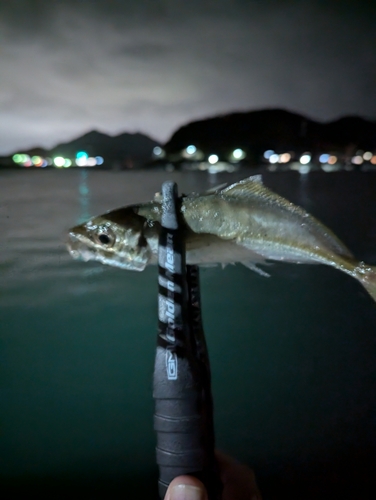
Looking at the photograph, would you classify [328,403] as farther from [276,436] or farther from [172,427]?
[172,427]

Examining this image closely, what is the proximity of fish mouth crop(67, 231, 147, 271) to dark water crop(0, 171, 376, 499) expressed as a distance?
8.74 ft

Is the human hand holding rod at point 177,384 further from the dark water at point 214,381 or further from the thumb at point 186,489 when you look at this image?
the dark water at point 214,381

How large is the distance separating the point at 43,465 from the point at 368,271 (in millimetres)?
3261

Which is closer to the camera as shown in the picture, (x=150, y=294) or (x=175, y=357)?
(x=175, y=357)

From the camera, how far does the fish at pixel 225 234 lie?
1175 mm

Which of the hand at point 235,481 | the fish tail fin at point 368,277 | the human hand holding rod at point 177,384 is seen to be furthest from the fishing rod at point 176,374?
the fish tail fin at point 368,277

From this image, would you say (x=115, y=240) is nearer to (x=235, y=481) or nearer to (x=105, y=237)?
(x=105, y=237)

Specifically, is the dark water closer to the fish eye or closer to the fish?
the fish

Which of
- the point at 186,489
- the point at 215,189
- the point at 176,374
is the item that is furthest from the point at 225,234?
the point at 186,489

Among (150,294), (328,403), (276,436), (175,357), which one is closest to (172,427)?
(175,357)

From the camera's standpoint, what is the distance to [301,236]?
1312 mm

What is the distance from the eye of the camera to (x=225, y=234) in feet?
4.07

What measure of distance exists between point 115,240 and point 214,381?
10.3ft

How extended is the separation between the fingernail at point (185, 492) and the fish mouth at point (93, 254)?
0.62 m
